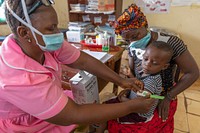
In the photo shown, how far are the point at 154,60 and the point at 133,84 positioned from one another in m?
0.19

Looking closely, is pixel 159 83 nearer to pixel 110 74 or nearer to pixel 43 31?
pixel 110 74

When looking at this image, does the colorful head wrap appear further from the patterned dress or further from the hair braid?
the hair braid

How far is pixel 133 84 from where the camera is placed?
1.16m

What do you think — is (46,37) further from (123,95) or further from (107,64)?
(107,64)

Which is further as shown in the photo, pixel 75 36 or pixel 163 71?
pixel 75 36

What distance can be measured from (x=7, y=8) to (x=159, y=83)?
0.90 meters

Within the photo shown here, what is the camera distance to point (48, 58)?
979mm

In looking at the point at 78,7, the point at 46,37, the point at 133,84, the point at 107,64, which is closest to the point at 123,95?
the point at 133,84

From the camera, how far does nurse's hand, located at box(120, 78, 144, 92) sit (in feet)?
3.75

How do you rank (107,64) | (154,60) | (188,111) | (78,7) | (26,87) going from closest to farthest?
(26,87) < (154,60) < (107,64) < (188,111) < (78,7)

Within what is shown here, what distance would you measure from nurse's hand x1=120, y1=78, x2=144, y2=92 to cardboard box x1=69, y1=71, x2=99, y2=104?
0.64ft

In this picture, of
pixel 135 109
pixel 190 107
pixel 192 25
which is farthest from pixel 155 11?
pixel 135 109

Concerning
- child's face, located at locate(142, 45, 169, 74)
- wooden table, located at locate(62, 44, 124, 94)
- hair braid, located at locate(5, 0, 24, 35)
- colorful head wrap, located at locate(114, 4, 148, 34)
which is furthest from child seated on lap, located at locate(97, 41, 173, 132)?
hair braid, located at locate(5, 0, 24, 35)

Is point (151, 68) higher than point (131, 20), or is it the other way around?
point (131, 20)
